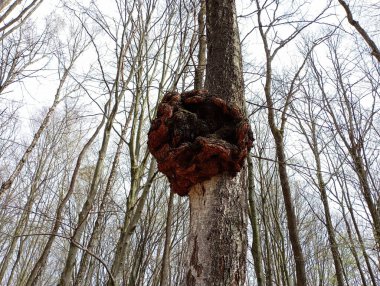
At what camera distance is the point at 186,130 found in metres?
1.36

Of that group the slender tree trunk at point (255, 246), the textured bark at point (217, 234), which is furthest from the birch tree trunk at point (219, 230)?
the slender tree trunk at point (255, 246)

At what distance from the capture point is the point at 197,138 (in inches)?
51.1

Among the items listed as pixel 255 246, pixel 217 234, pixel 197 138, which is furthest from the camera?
pixel 255 246

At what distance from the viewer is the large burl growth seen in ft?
4.17

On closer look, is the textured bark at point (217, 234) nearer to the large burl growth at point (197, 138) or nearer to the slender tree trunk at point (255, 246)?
the large burl growth at point (197, 138)

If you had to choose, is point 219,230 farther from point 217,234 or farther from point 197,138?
point 197,138

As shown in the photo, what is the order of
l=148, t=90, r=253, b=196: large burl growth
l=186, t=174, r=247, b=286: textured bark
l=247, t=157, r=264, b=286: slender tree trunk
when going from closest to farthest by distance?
l=186, t=174, r=247, b=286: textured bark
l=148, t=90, r=253, b=196: large burl growth
l=247, t=157, r=264, b=286: slender tree trunk

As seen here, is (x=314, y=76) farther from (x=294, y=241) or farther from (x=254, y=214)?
(x=254, y=214)

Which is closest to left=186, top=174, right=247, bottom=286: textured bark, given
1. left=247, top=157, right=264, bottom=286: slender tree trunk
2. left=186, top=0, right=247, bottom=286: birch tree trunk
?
left=186, top=0, right=247, bottom=286: birch tree trunk

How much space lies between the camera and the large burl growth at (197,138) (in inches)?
50.0

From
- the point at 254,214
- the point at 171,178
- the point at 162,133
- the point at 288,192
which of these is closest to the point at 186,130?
the point at 162,133

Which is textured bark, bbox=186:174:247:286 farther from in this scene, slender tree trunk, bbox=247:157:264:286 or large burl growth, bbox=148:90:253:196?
slender tree trunk, bbox=247:157:264:286

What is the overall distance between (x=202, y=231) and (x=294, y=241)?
324 centimetres

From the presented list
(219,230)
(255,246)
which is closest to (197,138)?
(219,230)
